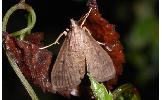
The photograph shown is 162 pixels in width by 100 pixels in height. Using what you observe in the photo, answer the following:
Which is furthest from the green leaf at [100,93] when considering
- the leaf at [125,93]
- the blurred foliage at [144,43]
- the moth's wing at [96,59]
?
the blurred foliage at [144,43]

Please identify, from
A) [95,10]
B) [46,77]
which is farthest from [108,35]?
[46,77]

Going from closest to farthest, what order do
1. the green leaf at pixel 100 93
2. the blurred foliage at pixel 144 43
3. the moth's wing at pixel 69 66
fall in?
the green leaf at pixel 100 93 < the moth's wing at pixel 69 66 < the blurred foliage at pixel 144 43

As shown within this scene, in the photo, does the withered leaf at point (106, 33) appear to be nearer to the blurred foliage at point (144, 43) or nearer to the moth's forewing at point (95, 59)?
the moth's forewing at point (95, 59)

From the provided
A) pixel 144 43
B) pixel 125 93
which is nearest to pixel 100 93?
pixel 125 93

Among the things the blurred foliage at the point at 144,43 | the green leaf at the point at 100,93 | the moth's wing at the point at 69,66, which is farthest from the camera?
the blurred foliage at the point at 144,43

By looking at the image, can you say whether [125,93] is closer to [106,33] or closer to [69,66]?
[106,33]

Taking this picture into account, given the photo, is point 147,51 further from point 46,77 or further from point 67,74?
point 46,77

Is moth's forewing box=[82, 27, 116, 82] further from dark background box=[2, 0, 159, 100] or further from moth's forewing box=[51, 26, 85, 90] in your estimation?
dark background box=[2, 0, 159, 100]
